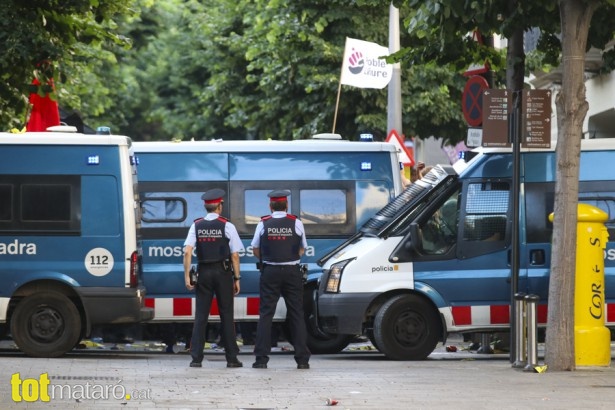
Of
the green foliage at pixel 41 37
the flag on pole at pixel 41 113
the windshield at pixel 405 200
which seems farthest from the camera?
the flag on pole at pixel 41 113

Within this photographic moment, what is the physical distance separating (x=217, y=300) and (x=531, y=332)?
10.3ft

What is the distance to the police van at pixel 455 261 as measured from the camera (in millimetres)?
16609

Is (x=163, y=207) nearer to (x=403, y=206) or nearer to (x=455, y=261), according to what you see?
(x=403, y=206)

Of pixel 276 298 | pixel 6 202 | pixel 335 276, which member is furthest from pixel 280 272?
pixel 6 202

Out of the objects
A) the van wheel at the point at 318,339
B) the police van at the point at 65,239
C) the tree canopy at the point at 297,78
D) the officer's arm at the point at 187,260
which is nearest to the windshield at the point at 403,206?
the van wheel at the point at 318,339

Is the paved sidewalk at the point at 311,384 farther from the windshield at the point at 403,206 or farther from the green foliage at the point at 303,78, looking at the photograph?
the green foliage at the point at 303,78

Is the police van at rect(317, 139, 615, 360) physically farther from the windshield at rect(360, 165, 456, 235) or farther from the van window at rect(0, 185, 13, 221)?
the van window at rect(0, 185, 13, 221)

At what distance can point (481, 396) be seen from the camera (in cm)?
1217

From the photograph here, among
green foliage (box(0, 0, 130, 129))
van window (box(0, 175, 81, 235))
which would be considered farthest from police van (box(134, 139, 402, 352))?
green foliage (box(0, 0, 130, 129))

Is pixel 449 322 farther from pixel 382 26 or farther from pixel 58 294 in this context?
pixel 382 26

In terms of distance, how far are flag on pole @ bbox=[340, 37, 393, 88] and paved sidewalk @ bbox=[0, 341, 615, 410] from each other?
8.18 m

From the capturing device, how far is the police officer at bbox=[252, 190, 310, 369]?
1522cm

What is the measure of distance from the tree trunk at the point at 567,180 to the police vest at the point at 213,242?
3259 millimetres

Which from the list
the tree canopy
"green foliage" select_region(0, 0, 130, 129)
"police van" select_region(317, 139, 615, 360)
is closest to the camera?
"police van" select_region(317, 139, 615, 360)
